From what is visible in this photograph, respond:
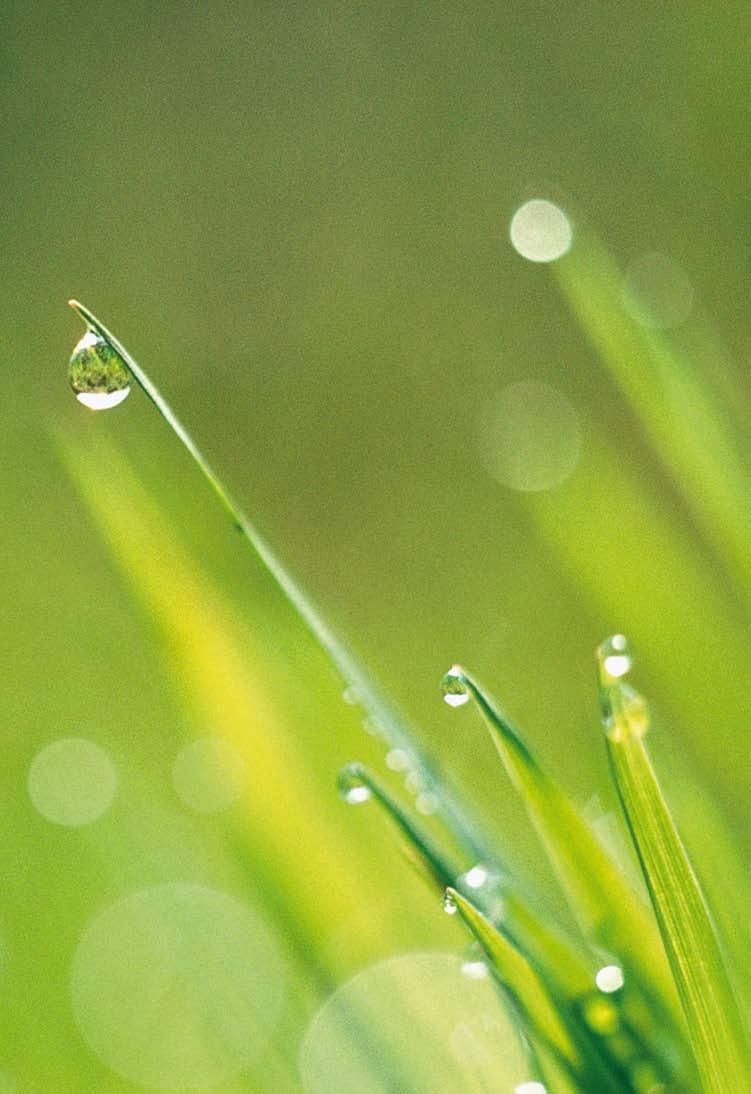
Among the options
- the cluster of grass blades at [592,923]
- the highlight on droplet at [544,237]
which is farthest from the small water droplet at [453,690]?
the highlight on droplet at [544,237]

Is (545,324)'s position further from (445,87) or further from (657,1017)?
(657,1017)

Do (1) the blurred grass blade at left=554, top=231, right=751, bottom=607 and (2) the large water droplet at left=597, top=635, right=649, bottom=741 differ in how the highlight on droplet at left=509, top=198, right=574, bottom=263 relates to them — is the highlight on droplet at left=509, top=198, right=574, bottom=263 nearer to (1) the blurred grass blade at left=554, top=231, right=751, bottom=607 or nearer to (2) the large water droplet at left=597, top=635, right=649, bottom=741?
(1) the blurred grass blade at left=554, top=231, right=751, bottom=607

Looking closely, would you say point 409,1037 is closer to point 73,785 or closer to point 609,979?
point 609,979

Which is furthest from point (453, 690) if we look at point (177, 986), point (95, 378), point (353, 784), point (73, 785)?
point (73, 785)

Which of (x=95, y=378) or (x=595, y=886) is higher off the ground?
(x=95, y=378)

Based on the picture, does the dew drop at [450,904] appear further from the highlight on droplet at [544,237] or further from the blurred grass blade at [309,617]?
the highlight on droplet at [544,237]

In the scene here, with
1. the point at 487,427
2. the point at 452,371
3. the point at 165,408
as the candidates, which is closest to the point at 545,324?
the point at 452,371

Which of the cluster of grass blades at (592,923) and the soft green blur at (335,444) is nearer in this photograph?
the cluster of grass blades at (592,923)

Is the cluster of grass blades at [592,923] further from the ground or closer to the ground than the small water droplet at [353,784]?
closer to the ground

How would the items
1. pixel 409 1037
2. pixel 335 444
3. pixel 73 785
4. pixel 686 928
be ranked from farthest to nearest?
pixel 335 444 < pixel 73 785 < pixel 409 1037 < pixel 686 928
